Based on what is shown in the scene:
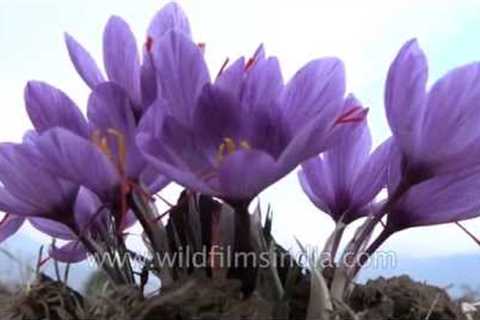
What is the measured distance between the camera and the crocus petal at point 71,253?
562 mm

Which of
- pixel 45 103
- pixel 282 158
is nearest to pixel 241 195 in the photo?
pixel 282 158

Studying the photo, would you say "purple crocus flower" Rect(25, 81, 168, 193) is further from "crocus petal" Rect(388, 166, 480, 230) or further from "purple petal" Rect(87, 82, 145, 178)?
"crocus petal" Rect(388, 166, 480, 230)

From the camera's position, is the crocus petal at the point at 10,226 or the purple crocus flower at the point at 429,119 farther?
the crocus petal at the point at 10,226

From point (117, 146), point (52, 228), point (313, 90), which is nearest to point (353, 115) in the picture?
point (313, 90)

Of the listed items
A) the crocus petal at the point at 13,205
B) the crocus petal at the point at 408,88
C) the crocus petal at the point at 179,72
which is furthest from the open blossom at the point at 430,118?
the crocus petal at the point at 13,205

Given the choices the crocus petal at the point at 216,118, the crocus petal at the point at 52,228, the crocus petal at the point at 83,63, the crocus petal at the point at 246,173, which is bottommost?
the crocus petal at the point at 52,228

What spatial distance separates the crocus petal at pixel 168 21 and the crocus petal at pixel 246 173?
0.49 feet

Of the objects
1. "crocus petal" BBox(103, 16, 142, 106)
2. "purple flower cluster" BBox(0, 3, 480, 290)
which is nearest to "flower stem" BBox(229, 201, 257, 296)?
"purple flower cluster" BBox(0, 3, 480, 290)

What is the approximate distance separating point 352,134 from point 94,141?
0.16 m

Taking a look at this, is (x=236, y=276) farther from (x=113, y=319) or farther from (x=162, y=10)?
(x=162, y=10)

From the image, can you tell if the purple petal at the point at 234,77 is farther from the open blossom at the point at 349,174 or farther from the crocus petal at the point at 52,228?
the crocus petal at the point at 52,228

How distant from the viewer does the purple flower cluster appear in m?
0.42

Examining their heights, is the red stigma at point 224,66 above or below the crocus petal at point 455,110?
above

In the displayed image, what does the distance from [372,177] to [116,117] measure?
0.53ft
